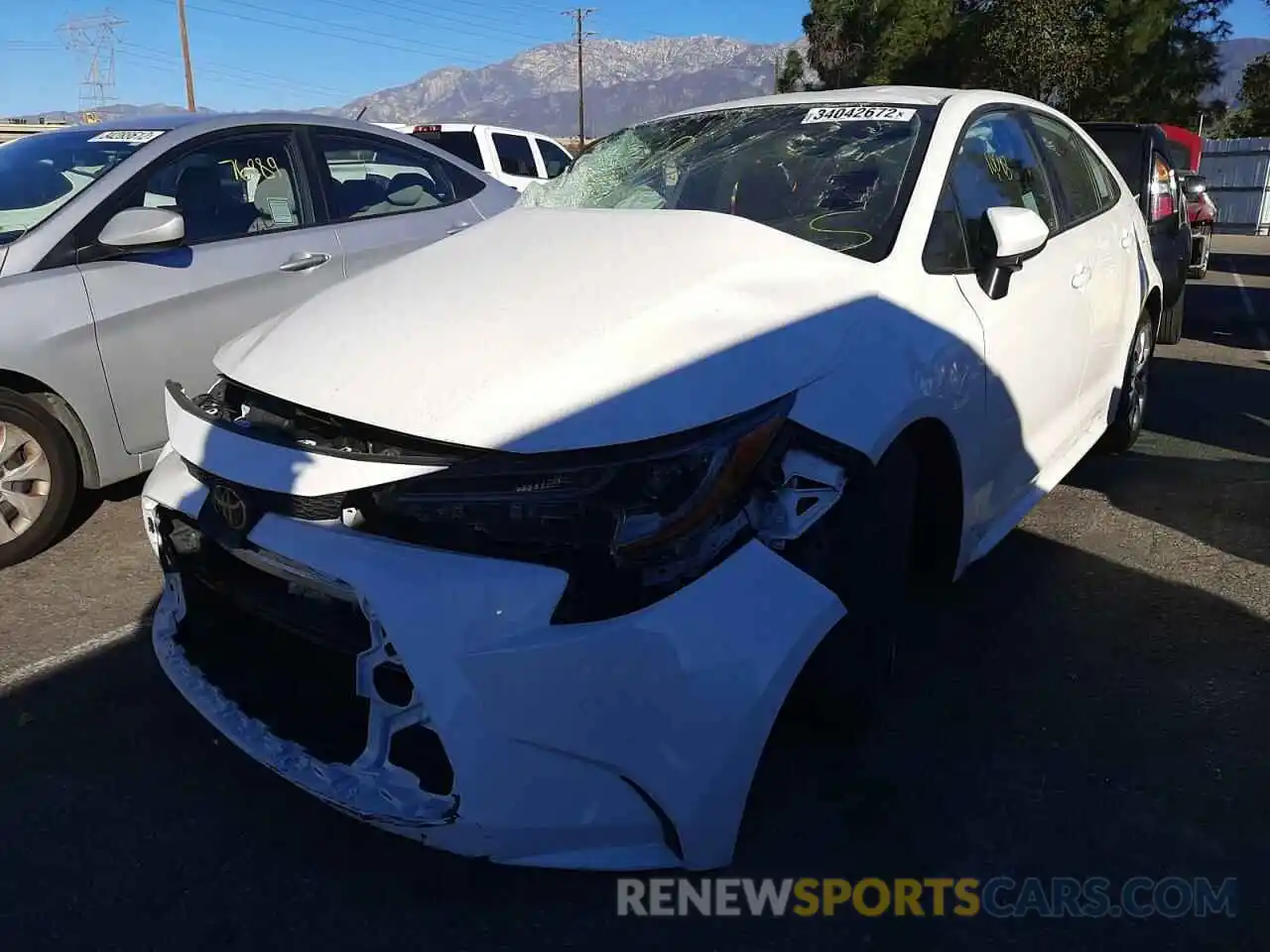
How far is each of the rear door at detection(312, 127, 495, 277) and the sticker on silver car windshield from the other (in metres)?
2.23

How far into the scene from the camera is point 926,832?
231 centimetres

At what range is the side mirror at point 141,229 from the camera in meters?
3.74

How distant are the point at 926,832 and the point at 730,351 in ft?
3.91

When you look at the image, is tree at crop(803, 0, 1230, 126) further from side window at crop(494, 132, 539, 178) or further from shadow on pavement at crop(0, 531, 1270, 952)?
shadow on pavement at crop(0, 531, 1270, 952)

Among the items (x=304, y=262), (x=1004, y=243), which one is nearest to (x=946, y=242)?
(x=1004, y=243)

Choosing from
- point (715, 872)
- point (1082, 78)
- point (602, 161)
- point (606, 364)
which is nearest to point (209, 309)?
point (602, 161)

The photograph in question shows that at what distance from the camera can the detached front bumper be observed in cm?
178

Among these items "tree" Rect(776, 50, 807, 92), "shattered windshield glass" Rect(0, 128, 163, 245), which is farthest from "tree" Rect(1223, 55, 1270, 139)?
"shattered windshield glass" Rect(0, 128, 163, 245)

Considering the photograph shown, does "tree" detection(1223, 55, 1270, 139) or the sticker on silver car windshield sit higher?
the sticker on silver car windshield

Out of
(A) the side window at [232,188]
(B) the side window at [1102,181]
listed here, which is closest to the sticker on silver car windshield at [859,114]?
(B) the side window at [1102,181]

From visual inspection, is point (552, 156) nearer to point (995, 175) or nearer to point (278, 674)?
point (995, 175)

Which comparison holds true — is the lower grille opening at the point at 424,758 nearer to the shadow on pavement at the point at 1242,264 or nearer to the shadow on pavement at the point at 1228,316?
the shadow on pavement at the point at 1228,316

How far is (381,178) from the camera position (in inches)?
199

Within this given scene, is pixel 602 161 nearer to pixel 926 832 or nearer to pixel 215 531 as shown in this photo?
pixel 215 531
